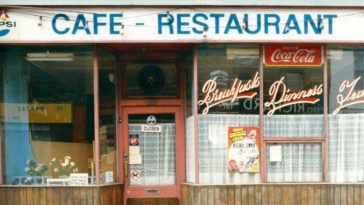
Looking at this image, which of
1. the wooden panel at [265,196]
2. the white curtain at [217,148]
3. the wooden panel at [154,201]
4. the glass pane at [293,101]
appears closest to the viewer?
the wooden panel at [265,196]

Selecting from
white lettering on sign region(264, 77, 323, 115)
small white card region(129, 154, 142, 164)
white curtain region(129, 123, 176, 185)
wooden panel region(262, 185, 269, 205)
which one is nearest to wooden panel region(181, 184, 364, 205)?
wooden panel region(262, 185, 269, 205)

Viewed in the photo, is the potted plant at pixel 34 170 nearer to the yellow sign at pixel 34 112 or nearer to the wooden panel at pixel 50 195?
the wooden panel at pixel 50 195

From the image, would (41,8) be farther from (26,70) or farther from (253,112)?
(253,112)

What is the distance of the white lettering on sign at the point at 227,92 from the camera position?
974 centimetres

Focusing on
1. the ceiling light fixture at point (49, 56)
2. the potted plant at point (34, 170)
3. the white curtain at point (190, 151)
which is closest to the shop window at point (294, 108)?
the white curtain at point (190, 151)

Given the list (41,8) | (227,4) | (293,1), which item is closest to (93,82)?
(41,8)

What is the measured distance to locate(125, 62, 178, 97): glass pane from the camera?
10.4 metres

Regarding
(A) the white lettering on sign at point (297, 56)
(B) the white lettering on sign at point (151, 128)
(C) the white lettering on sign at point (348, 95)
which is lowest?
(B) the white lettering on sign at point (151, 128)

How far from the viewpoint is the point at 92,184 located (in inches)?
378

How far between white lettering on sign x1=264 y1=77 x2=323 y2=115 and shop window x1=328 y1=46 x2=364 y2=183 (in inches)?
11.1

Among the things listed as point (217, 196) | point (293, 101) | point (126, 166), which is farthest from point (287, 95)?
point (126, 166)

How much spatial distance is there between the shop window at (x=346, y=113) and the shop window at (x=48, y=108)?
4.13 meters

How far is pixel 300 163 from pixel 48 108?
14.5 feet

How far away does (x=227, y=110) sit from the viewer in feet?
32.1
